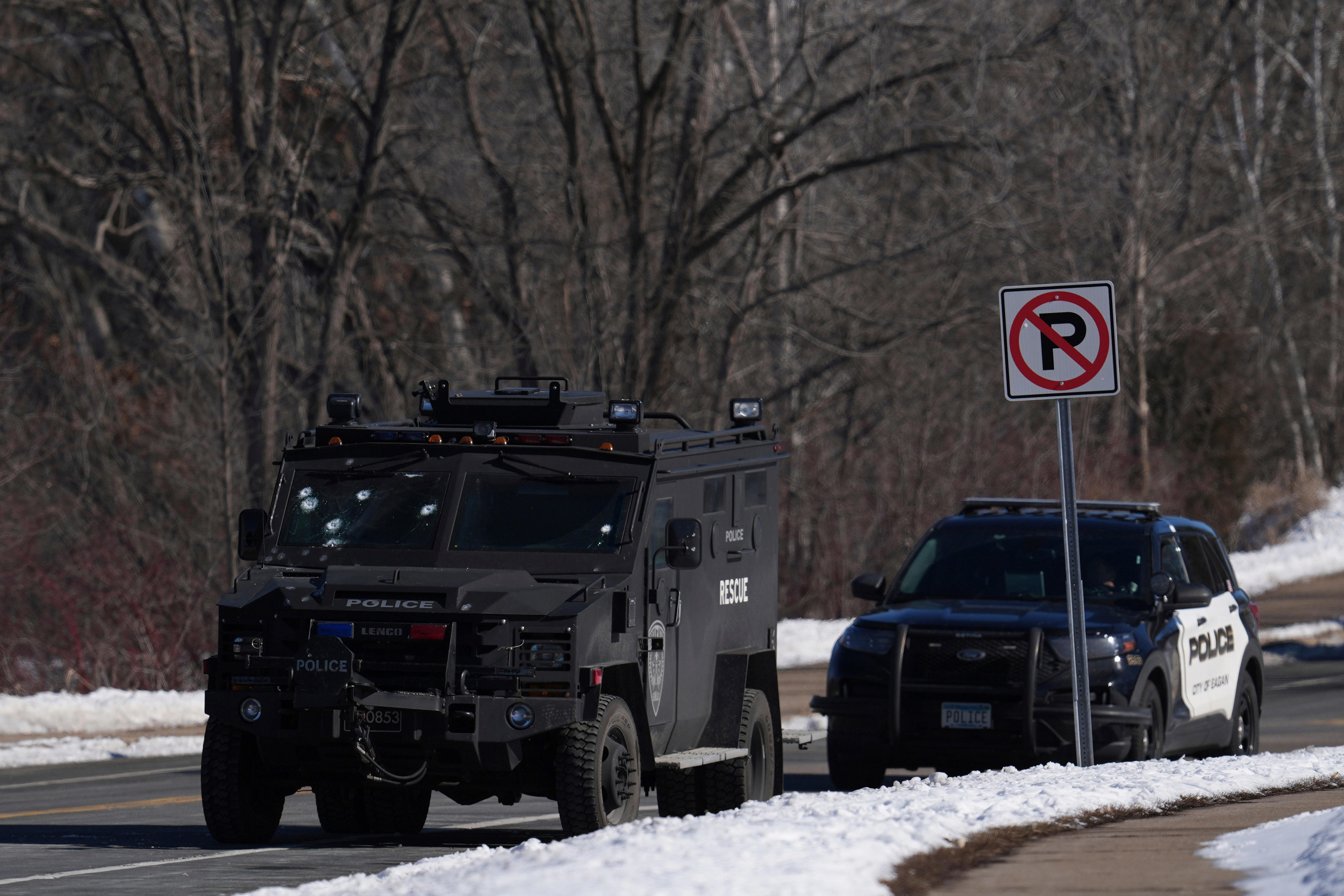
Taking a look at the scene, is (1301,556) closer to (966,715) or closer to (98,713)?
(98,713)

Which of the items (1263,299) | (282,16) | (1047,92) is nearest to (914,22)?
(1047,92)

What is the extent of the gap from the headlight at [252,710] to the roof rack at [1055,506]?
575cm

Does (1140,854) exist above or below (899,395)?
below

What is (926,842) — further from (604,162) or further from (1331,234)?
(1331,234)

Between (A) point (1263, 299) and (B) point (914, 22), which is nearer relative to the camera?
(B) point (914, 22)

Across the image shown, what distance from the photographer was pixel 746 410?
40.9 feet

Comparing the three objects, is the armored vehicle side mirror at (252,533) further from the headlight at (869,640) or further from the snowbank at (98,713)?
the snowbank at (98,713)

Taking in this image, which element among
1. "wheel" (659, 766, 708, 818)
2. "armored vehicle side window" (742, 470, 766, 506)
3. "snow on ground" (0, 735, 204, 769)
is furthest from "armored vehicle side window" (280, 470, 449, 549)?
"snow on ground" (0, 735, 204, 769)

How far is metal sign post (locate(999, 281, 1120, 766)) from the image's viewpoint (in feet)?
36.4

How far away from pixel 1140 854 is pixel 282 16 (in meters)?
19.9

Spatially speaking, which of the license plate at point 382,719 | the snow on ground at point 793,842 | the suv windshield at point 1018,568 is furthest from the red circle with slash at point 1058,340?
the license plate at point 382,719

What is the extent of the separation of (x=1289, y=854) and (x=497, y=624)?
3.81 meters

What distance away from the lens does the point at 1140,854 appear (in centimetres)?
797

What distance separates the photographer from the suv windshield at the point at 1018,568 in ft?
44.7
